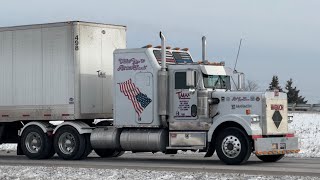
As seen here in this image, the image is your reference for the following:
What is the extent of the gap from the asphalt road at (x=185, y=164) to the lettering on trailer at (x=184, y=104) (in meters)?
1.36

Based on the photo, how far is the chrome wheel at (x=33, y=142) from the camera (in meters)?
23.5

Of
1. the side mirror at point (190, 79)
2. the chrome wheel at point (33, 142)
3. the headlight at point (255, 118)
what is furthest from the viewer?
the chrome wheel at point (33, 142)

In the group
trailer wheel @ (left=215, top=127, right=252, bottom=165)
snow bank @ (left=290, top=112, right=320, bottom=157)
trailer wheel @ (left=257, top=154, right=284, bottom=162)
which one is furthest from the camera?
snow bank @ (left=290, top=112, right=320, bottom=157)

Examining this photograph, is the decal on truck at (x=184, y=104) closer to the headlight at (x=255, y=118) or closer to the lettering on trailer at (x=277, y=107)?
the headlight at (x=255, y=118)

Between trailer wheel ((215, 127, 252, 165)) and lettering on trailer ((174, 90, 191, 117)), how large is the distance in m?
1.37

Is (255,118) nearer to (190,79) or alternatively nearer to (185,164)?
(190,79)

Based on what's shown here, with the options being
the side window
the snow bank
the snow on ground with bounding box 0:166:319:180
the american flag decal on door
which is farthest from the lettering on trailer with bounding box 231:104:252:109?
the snow bank

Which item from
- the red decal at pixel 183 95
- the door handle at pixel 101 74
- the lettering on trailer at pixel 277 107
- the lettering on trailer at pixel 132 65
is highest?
the lettering on trailer at pixel 132 65

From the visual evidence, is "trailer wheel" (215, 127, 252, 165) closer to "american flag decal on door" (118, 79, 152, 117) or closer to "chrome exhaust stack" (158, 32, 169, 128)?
"chrome exhaust stack" (158, 32, 169, 128)

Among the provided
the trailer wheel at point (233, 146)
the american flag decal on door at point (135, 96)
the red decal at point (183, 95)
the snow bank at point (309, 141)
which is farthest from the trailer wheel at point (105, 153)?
the snow bank at point (309, 141)

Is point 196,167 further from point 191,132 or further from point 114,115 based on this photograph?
point 114,115

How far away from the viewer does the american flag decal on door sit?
2170 cm

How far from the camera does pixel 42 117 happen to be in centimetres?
2336

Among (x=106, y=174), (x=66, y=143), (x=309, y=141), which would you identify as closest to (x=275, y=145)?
(x=106, y=174)
